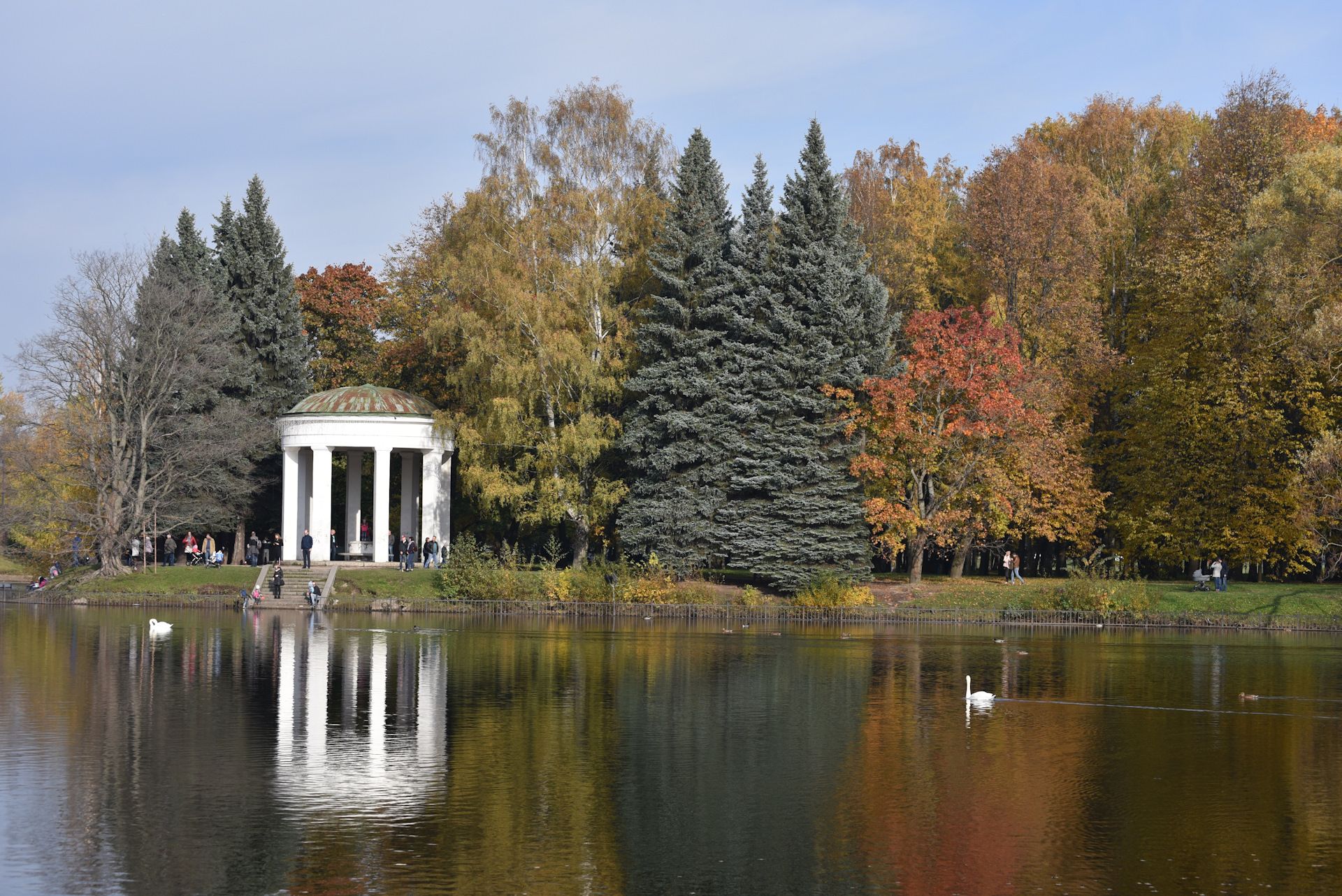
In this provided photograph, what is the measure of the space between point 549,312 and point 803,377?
1151 cm

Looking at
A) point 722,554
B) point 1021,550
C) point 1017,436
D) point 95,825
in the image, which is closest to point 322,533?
point 722,554

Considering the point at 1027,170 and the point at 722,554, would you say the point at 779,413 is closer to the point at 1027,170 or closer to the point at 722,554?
the point at 722,554

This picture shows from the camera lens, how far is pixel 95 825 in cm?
1328

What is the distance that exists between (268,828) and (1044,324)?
156ft

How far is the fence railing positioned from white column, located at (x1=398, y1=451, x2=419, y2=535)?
1594cm

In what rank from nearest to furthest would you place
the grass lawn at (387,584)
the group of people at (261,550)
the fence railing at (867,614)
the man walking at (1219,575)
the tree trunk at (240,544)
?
the fence railing at (867,614) < the man walking at (1219,575) < the grass lawn at (387,584) < the group of people at (261,550) < the tree trunk at (240,544)

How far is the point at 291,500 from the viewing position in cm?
5656

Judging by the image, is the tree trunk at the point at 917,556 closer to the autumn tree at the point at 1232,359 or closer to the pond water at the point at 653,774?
the autumn tree at the point at 1232,359

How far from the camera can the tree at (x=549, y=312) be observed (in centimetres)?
5256

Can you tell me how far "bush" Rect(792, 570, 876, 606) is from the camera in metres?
45.3

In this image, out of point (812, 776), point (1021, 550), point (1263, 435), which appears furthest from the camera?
point (1021, 550)

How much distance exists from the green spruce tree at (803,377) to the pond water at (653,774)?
58.4 feet

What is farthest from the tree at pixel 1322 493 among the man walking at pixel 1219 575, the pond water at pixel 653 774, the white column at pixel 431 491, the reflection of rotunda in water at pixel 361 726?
the white column at pixel 431 491

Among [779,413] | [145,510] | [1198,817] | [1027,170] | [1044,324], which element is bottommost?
[1198,817]
